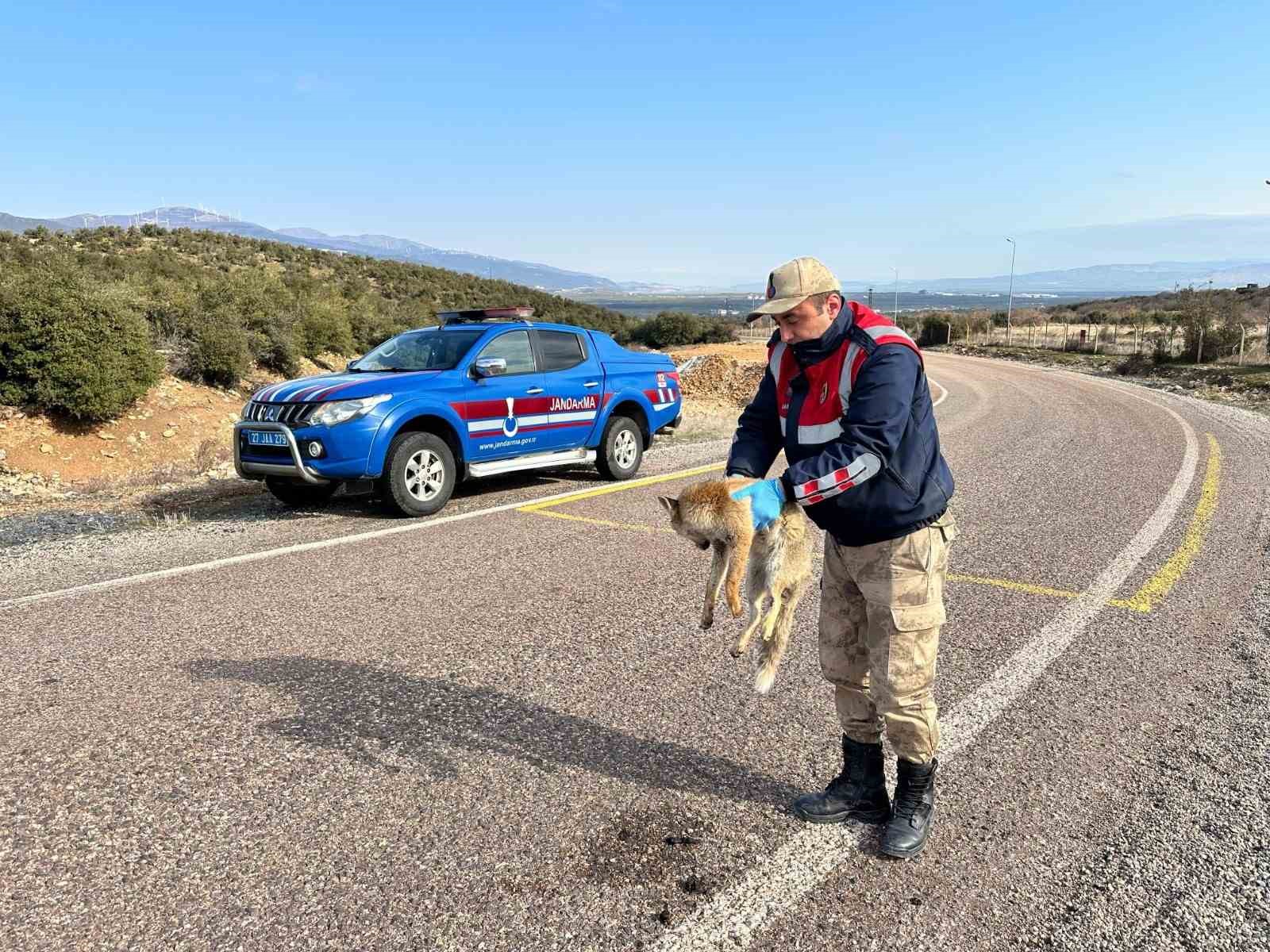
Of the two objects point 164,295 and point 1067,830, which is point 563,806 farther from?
point 164,295

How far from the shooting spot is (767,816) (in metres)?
3.09

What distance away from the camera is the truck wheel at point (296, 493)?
337 inches

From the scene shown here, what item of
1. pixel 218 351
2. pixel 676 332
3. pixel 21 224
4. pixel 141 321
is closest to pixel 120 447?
pixel 141 321

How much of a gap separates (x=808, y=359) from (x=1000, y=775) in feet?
6.01

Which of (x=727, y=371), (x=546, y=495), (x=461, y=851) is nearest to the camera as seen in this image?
(x=461, y=851)

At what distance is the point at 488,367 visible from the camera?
28.7 ft

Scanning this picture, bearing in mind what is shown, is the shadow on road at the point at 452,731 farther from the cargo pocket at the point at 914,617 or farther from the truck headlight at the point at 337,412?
the truck headlight at the point at 337,412

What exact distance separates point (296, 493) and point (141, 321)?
876 centimetres

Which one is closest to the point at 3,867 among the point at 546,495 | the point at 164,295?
the point at 546,495

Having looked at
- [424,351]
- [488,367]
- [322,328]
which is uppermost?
[322,328]

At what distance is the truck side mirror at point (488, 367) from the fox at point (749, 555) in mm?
6063

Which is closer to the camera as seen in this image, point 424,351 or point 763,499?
point 763,499

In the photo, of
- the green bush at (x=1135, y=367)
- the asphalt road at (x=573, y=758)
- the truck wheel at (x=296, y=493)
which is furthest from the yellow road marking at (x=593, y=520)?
the green bush at (x=1135, y=367)

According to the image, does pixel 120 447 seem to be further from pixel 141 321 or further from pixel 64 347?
pixel 141 321
